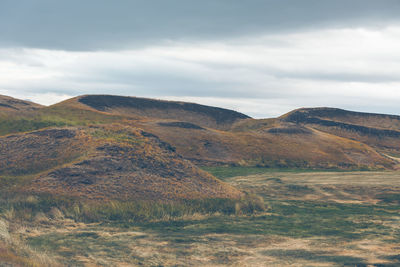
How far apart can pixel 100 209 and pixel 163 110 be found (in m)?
78.8

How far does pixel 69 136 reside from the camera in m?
27.6

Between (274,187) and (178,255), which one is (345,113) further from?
(178,255)

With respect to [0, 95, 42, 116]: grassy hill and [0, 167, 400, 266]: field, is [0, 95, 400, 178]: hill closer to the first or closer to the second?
[0, 95, 42, 116]: grassy hill

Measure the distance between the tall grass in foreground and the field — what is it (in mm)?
299

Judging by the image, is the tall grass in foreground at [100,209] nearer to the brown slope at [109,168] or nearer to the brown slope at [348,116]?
the brown slope at [109,168]

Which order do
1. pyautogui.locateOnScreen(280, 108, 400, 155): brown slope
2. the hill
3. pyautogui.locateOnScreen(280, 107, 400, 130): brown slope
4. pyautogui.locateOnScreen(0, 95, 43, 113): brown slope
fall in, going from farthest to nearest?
pyautogui.locateOnScreen(280, 107, 400, 130): brown slope → pyautogui.locateOnScreen(280, 108, 400, 155): brown slope → pyautogui.locateOnScreen(0, 95, 43, 113): brown slope → the hill

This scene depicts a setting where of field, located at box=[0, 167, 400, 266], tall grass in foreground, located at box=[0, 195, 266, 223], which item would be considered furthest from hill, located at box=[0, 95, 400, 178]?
field, located at box=[0, 167, 400, 266]

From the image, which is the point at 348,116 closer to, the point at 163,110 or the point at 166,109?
the point at 166,109

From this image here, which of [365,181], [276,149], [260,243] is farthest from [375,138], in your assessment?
[260,243]

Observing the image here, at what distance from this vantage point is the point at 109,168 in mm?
23312

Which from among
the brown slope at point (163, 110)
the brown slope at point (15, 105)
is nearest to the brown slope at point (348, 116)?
the brown slope at point (163, 110)

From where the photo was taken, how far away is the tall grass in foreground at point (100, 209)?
1895 centimetres

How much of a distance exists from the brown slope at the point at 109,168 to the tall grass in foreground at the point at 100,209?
65 cm

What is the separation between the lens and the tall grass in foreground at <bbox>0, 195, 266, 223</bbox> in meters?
19.0
